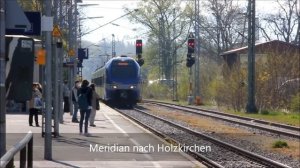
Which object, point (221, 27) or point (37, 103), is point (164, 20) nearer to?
point (221, 27)

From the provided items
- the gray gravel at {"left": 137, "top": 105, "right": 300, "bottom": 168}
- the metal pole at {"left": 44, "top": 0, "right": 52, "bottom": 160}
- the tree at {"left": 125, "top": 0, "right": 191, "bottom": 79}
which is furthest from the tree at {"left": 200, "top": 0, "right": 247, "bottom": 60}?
the metal pole at {"left": 44, "top": 0, "right": 52, "bottom": 160}

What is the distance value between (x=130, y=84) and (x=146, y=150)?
3078 centimetres

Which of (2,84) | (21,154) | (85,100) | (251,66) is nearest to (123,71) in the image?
(251,66)

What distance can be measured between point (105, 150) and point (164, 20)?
62.9 meters

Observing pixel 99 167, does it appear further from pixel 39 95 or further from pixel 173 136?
pixel 39 95

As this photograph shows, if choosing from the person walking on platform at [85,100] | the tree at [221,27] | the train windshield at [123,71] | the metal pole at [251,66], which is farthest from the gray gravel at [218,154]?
the tree at [221,27]

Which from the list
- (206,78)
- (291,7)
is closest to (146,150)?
(206,78)

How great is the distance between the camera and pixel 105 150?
1822 cm

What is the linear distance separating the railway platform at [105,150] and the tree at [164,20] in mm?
55192

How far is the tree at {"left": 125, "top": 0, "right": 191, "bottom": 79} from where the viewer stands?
3147 inches

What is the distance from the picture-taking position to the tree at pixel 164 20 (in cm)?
7994

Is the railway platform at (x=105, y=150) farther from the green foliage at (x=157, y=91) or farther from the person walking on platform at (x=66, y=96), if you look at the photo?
the green foliage at (x=157, y=91)

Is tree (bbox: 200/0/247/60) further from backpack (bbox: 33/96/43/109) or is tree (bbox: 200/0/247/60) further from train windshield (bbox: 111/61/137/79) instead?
backpack (bbox: 33/96/43/109)

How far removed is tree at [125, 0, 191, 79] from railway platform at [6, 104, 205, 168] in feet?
181
